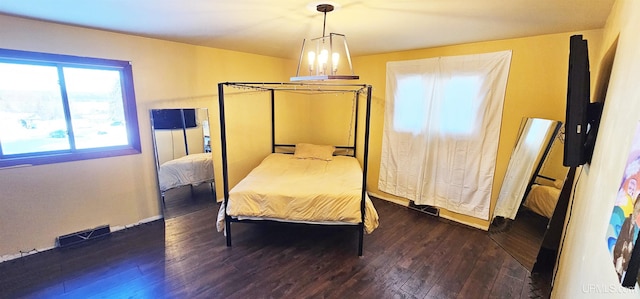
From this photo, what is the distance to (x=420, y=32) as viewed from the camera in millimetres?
2586

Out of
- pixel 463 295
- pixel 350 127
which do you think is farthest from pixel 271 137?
pixel 463 295

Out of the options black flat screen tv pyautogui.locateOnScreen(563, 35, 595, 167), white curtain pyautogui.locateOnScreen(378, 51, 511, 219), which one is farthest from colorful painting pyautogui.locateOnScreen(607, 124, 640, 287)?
white curtain pyautogui.locateOnScreen(378, 51, 511, 219)

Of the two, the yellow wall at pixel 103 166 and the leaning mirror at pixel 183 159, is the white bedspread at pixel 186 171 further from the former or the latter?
the yellow wall at pixel 103 166

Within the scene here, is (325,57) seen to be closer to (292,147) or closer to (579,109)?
(579,109)

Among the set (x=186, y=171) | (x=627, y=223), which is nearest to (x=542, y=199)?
(x=627, y=223)

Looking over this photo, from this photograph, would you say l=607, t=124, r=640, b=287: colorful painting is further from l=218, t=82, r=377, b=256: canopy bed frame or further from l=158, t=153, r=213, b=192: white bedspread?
l=158, t=153, r=213, b=192: white bedspread

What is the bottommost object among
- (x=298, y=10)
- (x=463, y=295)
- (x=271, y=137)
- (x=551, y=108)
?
(x=463, y=295)

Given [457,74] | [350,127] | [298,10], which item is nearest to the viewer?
[298,10]

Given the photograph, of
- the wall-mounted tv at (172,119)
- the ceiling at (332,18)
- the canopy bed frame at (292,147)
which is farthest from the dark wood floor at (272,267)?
the ceiling at (332,18)

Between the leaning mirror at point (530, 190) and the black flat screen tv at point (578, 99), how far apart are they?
3.84 ft

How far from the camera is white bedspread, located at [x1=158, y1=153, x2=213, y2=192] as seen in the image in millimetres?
3324

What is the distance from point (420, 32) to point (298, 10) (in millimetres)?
1329

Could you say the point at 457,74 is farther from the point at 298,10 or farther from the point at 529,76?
the point at 298,10

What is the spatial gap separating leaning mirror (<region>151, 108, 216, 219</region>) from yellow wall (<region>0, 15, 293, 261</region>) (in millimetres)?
92
